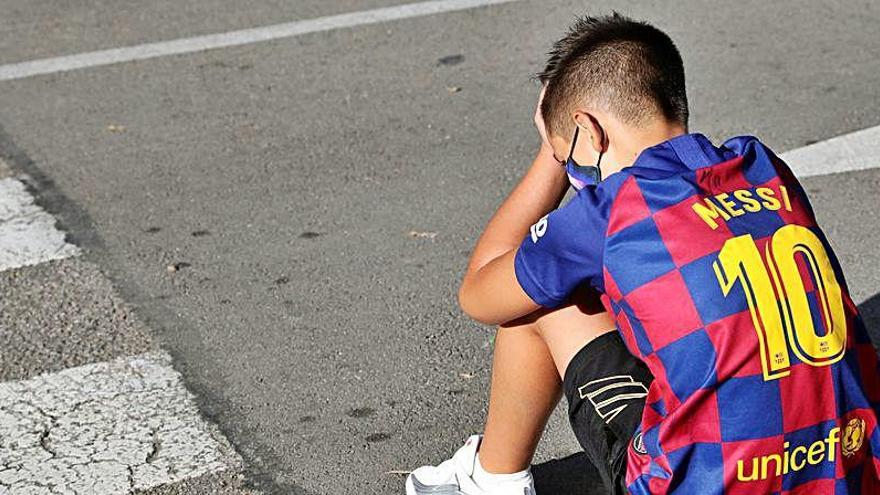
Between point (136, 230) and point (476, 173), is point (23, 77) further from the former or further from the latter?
point (476, 173)

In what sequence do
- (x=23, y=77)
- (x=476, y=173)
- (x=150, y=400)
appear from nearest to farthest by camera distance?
(x=150, y=400), (x=476, y=173), (x=23, y=77)

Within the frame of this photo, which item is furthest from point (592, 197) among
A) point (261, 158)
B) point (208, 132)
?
point (208, 132)

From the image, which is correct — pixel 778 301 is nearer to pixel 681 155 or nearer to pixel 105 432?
pixel 681 155

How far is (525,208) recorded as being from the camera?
2.92 meters

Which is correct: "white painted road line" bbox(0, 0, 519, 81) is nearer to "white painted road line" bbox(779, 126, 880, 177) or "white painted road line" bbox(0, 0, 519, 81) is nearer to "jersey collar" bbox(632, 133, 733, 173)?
"white painted road line" bbox(779, 126, 880, 177)

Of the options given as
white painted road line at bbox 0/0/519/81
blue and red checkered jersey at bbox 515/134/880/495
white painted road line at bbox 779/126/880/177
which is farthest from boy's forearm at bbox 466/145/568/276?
white painted road line at bbox 0/0/519/81

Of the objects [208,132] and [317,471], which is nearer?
[317,471]

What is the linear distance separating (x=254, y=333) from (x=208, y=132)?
1.84m

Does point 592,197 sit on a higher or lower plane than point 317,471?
higher

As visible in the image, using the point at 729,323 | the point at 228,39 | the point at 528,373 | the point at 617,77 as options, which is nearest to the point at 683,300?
the point at 729,323

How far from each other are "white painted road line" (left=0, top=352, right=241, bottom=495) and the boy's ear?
53.4 inches

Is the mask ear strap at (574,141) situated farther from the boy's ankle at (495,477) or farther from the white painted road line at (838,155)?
the white painted road line at (838,155)

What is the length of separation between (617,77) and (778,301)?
571mm

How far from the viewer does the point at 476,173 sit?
5.29m
